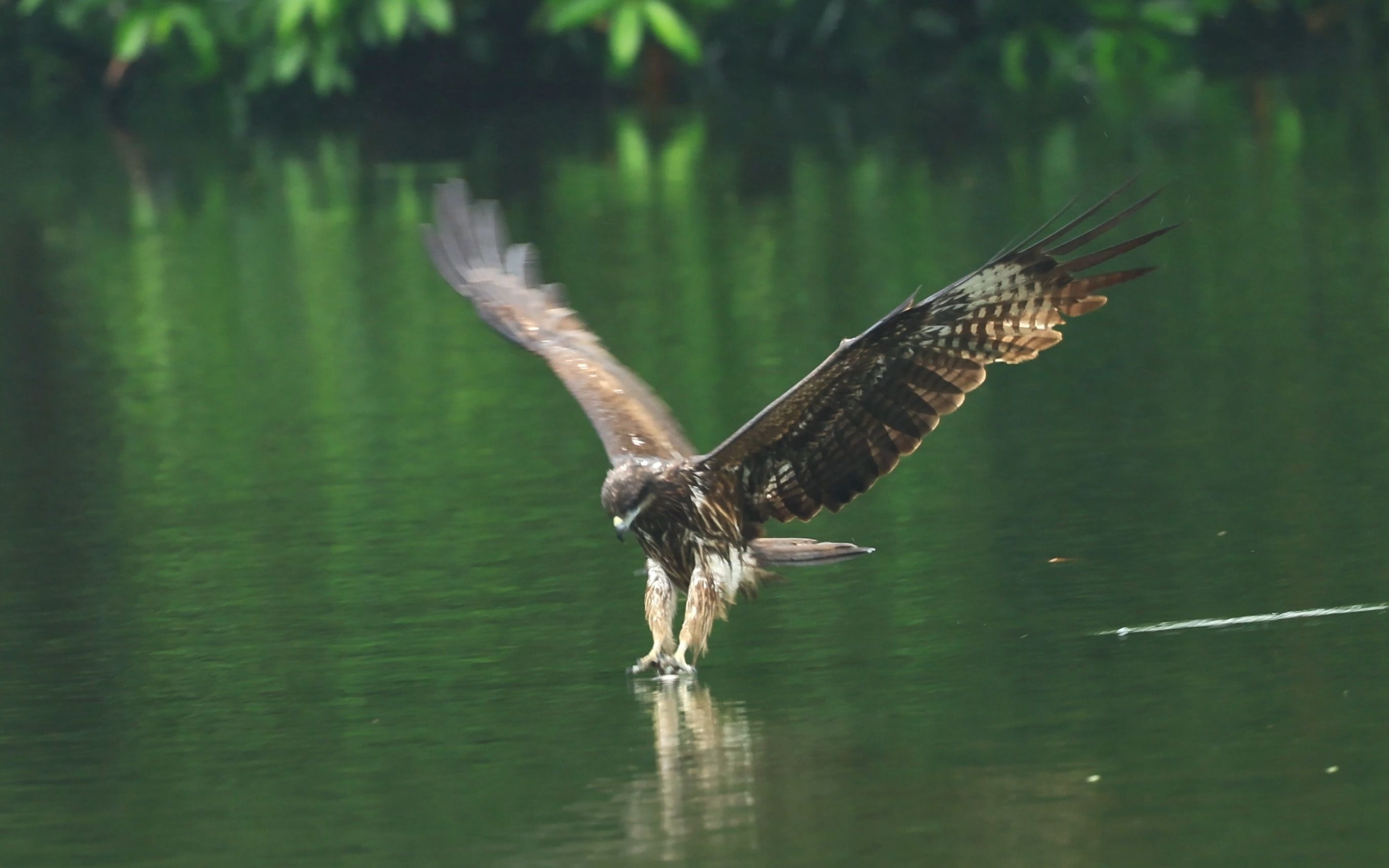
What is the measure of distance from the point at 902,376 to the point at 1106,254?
2.28 ft

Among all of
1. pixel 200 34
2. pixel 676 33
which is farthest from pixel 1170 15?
pixel 200 34

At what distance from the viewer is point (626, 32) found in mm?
25516

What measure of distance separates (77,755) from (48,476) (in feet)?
15.4

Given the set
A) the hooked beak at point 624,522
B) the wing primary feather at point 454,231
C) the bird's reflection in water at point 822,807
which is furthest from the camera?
the wing primary feather at point 454,231

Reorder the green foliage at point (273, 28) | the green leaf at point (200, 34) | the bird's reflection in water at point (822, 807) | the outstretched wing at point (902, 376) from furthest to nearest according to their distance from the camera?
1. the green leaf at point (200, 34)
2. the green foliage at point (273, 28)
3. the outstretched wing at point (902, 376)
4. the bird's reflection in water at point (822, 807)

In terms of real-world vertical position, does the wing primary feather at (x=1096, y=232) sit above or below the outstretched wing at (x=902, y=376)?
above

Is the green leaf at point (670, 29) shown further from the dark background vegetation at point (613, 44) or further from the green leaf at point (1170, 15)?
the green leaf at point (1170, 15)

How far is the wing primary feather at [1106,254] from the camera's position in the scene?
21.3 feet

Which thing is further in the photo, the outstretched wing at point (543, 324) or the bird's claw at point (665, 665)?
the outstretched wing at point (543, 324)

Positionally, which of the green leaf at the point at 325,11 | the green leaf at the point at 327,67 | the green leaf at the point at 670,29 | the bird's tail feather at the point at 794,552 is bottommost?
the bird's tail feather at the point at 794,552

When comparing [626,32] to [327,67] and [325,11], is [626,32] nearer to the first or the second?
[325,11]

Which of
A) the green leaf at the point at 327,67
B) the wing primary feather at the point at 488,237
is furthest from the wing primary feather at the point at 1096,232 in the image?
the green leaf at the point at 327,67

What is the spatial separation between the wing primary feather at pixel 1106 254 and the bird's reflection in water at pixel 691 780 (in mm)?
1428

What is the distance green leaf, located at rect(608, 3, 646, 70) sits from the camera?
25.5 m
